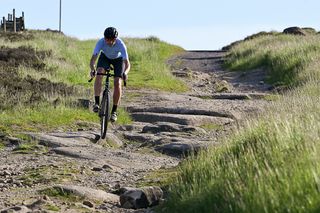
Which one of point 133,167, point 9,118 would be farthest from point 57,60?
point 133,167

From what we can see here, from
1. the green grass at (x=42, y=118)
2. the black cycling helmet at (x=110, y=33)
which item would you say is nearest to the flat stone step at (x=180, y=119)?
the green grass at (x=42, y=118)

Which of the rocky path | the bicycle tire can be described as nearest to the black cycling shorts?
the bicycle tire

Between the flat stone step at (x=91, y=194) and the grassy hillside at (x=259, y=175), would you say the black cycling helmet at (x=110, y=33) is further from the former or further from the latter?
the flat stone step at (x=91, y=194)

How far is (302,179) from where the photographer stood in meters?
5.28

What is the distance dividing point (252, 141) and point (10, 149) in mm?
5085

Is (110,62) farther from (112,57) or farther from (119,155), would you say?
(119,155)

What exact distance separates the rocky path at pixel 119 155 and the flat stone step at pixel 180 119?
0.02m

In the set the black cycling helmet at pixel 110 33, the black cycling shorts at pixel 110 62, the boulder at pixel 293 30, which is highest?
the boulder at pixel 293 30

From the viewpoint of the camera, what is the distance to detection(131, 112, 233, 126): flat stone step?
1549cm

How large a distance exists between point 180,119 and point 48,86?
4614 millimetres

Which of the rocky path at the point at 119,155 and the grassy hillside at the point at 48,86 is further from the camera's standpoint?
the grassy hillside at the point at 48,86

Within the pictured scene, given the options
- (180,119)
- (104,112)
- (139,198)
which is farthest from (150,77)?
(139,198)

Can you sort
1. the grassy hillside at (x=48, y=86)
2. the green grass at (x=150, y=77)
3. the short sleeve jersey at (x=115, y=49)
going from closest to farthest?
1. the short sleeve jersey at (x=115, y=49)
2. the grassy hillside at (x=48, y=86)
3. the green grass at (x=150, y=77)

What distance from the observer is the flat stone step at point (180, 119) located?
15.5m
